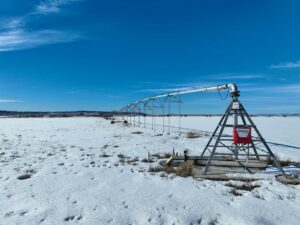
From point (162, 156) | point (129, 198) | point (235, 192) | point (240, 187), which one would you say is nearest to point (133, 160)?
point (162, 156)

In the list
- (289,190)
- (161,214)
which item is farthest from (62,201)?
(289,190)

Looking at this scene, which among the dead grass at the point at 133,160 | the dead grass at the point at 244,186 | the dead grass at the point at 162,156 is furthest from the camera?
the dead grass at the point at 162,156

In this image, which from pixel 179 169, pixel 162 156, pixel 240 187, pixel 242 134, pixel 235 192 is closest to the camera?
pixel 235 192

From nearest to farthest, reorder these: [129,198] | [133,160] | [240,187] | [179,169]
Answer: [129,198], [240,187], [179,169], [133,160]

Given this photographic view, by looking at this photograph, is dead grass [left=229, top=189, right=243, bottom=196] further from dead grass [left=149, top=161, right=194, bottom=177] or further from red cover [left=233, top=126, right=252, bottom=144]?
red cover [left=233, top=126, right=252, bottom=144]

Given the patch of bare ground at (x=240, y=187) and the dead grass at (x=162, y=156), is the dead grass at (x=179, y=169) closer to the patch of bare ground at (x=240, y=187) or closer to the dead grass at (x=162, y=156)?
the patch of bare ground at (x=240, y=187)

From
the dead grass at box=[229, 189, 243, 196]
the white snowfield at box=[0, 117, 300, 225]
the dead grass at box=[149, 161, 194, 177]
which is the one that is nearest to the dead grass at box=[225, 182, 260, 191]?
the white snowfield at box=[0, 117, 300, 225]

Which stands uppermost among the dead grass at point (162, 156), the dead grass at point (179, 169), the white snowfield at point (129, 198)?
the dead grass at point (162, 156)

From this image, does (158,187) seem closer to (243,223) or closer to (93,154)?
(243,223)

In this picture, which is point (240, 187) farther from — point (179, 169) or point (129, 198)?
point (129, 198)

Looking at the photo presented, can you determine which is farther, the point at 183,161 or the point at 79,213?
the point at 183,161

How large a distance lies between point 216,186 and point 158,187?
147 centimetres

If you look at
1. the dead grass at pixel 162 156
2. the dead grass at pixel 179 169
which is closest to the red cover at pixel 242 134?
the dead grass at pixel 179 169

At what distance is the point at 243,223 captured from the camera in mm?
4434
